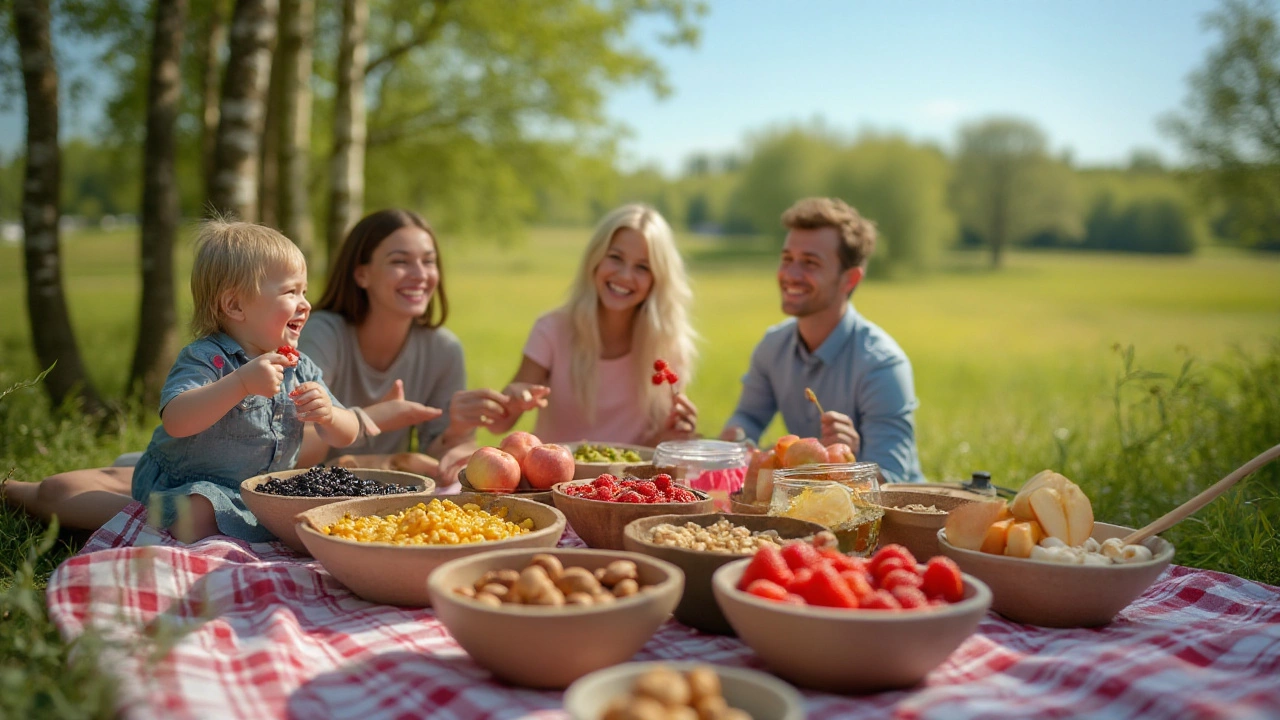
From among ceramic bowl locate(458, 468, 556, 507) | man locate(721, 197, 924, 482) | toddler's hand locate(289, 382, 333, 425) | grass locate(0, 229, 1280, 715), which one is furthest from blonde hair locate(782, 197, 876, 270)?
toddler's hand locate(289, 382, 333, 425)

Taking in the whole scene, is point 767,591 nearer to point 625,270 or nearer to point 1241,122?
point 625,270

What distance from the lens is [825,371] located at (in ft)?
17.7

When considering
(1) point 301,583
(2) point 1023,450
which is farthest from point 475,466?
(2) point 1023,450

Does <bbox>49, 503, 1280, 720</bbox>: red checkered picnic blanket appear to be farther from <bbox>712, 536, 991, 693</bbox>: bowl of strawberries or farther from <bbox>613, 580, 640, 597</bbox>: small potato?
<bbox>613, 580, 640, 597</bbox>: small potato

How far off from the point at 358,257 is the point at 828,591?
146 inches

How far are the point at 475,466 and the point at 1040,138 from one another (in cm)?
6964

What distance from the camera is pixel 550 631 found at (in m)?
Answer: 2.15

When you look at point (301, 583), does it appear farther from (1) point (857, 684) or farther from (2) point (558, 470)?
(1) point (857, 684)

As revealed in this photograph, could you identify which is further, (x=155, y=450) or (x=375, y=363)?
(x=375, y=363)

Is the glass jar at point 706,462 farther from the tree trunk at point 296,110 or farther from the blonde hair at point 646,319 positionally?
the tree trunk at point 296,110

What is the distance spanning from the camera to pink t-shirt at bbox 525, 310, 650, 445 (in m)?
5.73

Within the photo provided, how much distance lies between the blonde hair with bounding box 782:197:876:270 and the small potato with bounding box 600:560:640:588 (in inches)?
137

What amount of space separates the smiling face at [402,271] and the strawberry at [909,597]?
11.4 ft

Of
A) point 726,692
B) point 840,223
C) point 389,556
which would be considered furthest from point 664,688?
point 840,223
